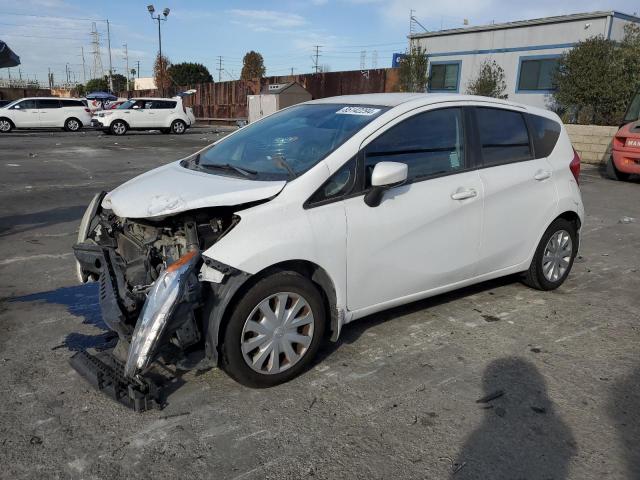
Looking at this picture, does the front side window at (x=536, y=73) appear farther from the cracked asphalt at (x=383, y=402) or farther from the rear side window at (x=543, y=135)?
the cracked asphalt at (x=383, y=402)

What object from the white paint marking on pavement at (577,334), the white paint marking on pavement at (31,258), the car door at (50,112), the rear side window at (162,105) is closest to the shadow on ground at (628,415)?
the white paint marking on pavement at (577,334)

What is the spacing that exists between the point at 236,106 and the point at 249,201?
39423 millimetres

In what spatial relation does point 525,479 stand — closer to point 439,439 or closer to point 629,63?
point 439,439

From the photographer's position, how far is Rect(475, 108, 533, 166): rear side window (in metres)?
4.23

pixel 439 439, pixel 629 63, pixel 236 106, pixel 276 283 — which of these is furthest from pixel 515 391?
pixel 236 106

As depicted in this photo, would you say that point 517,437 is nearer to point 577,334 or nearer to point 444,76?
point 577,334

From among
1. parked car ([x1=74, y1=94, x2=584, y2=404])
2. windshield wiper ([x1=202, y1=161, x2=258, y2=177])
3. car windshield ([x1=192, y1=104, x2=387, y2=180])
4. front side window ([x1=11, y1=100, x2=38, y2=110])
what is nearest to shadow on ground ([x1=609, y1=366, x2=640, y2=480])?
parked car ([x1=74, y1=94, x2=584, y2=404])

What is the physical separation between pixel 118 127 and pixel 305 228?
A: 80.8ft

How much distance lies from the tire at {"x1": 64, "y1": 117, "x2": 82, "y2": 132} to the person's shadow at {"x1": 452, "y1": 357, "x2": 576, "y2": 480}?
27.5m

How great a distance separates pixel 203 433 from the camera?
2.83 metres

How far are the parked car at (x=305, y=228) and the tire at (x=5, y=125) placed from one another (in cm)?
2533

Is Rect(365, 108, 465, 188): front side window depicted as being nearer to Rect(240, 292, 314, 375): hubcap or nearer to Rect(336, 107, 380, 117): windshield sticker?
Rect(336, 107, 380, 117): windshield sticker

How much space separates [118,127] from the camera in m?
25.4

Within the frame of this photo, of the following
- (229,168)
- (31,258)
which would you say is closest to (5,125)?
(31,258)
